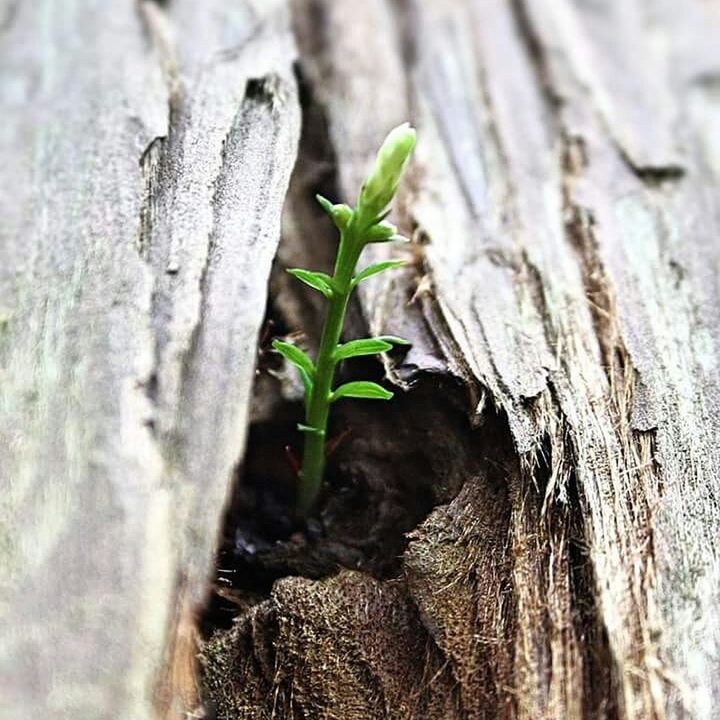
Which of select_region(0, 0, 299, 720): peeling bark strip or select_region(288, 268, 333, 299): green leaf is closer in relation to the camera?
select_region(0, 0, 299, 720): peeling bark strip

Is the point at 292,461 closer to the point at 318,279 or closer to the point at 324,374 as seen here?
the point at 324,374

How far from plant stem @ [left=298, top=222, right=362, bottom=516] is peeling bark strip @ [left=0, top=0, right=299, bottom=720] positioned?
91mm

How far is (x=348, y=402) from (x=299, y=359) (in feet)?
0.57

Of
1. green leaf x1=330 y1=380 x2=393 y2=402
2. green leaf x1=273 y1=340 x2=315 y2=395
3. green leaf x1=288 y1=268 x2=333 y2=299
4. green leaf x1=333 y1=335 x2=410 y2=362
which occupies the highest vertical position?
green leaf x1=288 y1=268 x2=333 y2=299

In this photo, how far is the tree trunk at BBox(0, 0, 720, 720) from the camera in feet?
3.18

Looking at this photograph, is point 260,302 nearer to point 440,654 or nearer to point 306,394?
point 306,394

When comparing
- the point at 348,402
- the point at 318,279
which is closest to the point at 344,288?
the point at 318,279

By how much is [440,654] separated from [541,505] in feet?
0.67

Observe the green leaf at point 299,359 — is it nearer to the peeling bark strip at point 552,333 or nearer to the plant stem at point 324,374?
the plant stem at point 324,374

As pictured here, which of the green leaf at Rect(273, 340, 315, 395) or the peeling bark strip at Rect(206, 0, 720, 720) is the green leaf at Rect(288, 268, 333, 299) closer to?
the green leaf at Rect(273, 340, 315, 395)

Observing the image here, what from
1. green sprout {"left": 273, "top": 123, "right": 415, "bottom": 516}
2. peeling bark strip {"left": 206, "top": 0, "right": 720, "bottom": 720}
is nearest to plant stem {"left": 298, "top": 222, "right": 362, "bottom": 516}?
green sprout {"left": 273, "top": 123, "right": 415, "bottom": 516}

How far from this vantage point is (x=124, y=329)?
1144 mm

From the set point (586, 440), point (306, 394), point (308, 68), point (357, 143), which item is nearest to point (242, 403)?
point (306, 394)

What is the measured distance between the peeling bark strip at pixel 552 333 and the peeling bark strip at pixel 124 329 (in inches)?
6.0
